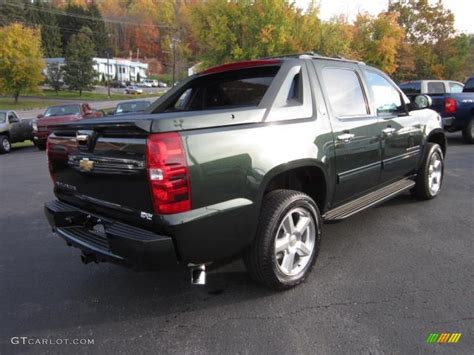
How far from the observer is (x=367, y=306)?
3.11 m

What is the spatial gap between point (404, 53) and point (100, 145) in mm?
36652

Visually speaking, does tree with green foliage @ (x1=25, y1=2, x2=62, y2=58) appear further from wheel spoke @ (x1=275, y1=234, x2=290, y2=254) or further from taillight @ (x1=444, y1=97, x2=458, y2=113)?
wheel spoke @ (x1=275, y1=234, x2=290, y2=254)

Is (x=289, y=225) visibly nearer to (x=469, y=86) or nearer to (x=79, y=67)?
(x=469, y=86)

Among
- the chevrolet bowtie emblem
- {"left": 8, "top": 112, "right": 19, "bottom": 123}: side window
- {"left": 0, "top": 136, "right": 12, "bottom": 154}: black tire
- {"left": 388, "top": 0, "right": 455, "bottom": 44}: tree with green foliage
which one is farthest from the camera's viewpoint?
{"left": 388, "top": 0, "right": 455, "bottom": 44}: tree with green foliage

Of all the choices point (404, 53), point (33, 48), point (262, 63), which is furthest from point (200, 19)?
point (33, 48)

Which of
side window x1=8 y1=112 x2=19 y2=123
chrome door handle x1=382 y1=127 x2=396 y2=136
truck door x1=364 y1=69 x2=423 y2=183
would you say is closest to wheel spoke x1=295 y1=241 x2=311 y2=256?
truck door x1=364 y1=69 x2=423 y2=183

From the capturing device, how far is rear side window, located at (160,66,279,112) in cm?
392

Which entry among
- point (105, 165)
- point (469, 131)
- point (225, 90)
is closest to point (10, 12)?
point (469, 131)

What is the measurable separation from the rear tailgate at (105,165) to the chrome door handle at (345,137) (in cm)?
190

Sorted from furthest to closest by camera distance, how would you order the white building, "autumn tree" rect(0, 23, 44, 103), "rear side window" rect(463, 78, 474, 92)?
the white building → "autumn tree" rect(0, 23, 44, 103) → "rear side window" rect(463, 78, 474, 92)

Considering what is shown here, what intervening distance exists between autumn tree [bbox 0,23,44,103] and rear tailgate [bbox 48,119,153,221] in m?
46.8

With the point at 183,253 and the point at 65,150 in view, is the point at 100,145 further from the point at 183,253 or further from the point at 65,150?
the point at 183,253

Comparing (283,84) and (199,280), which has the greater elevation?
(283,84)

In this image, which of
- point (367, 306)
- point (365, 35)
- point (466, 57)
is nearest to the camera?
point (367, 306)
